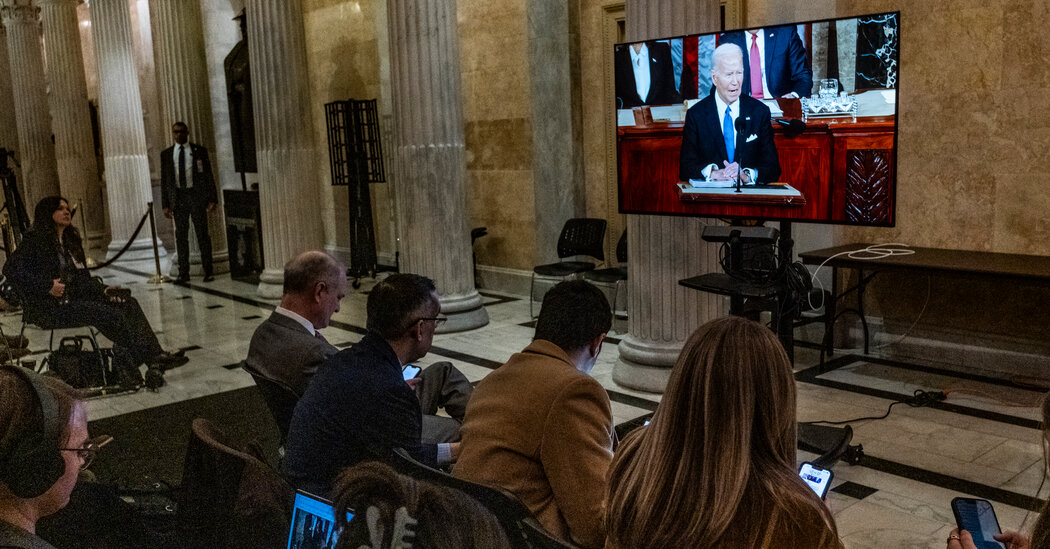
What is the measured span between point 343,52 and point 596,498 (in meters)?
10.7

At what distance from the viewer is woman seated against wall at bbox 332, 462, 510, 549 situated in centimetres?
132

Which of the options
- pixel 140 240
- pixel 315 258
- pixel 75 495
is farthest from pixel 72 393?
pixel 140 240

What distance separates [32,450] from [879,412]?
4.90 meters

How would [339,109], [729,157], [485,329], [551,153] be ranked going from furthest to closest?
[339,109], [551,153], [485,329], [729,157]

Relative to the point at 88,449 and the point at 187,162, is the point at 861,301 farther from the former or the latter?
the point at 187,162

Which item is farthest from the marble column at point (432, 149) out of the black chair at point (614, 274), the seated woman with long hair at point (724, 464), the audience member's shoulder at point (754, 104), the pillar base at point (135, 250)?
the pillar base at point (135, 250)

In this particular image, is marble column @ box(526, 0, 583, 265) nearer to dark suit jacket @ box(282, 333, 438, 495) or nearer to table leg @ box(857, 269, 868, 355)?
table leg @ box(857, 269, 868, 355)

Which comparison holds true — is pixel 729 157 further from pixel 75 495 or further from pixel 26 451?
pixel 26 451

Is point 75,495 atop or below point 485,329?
atop

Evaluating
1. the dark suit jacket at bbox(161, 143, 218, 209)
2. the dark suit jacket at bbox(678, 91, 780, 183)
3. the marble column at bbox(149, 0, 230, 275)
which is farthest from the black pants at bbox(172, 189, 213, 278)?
the dark suit jacket at bbox(678, 91, 780, 183)

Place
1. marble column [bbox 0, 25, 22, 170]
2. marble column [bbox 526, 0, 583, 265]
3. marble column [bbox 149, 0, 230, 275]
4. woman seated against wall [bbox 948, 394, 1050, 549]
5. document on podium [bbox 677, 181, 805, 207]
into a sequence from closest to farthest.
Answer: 1. woman seated against wall [bbox 948, 394, 1050, 549]
2. document on podium [bbox 677, 181, 805, 207]
3. marble column [bbox 526, 0, 583, 265]
4. marble column [bbox 149, 0, 230, 275]
5. marble column [bbox 0, 25, 22, 170]

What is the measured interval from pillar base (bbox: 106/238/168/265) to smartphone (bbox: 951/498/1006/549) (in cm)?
1449

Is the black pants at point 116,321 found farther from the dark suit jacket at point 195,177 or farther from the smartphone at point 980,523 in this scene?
the smartphone at point 980,523

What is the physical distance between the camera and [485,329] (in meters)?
8.44
